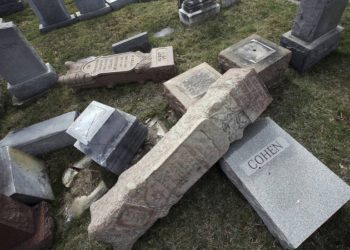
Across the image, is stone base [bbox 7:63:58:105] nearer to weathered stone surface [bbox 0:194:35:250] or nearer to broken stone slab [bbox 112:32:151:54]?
broken stone slab [bbox 112:32:151:54]

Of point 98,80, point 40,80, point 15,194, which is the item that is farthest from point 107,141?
point 40,80

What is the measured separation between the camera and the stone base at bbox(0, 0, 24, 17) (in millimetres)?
7441

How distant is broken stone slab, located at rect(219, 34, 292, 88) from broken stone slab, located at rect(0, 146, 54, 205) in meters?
3.22

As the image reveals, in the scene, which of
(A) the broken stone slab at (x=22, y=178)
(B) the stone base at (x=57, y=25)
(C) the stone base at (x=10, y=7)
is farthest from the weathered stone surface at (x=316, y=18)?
(C) the stone base at (x=10, y=7)

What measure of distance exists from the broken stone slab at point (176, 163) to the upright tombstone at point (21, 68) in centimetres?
313

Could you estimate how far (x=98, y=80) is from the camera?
4461mm

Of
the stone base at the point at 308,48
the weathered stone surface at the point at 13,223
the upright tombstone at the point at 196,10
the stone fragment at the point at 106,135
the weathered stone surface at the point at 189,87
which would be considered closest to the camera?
the weathered stone surface at the point at 13,223

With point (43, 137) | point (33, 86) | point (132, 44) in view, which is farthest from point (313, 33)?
point (33, 86)

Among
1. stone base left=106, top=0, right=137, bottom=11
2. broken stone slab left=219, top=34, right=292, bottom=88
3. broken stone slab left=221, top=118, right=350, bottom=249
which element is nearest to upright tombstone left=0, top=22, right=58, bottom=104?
stone base left=106, top=0, right=137, bottom=11

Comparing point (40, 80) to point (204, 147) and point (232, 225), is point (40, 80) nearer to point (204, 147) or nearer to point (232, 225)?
point (204, 147)

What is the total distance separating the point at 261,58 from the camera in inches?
147

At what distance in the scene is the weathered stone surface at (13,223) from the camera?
8.79 feet

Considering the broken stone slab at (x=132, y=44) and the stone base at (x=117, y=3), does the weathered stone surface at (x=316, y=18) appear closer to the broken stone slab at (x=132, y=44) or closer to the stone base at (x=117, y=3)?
the broken stone slab at (x=132, y=44)

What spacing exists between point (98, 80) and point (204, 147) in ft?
8.84
